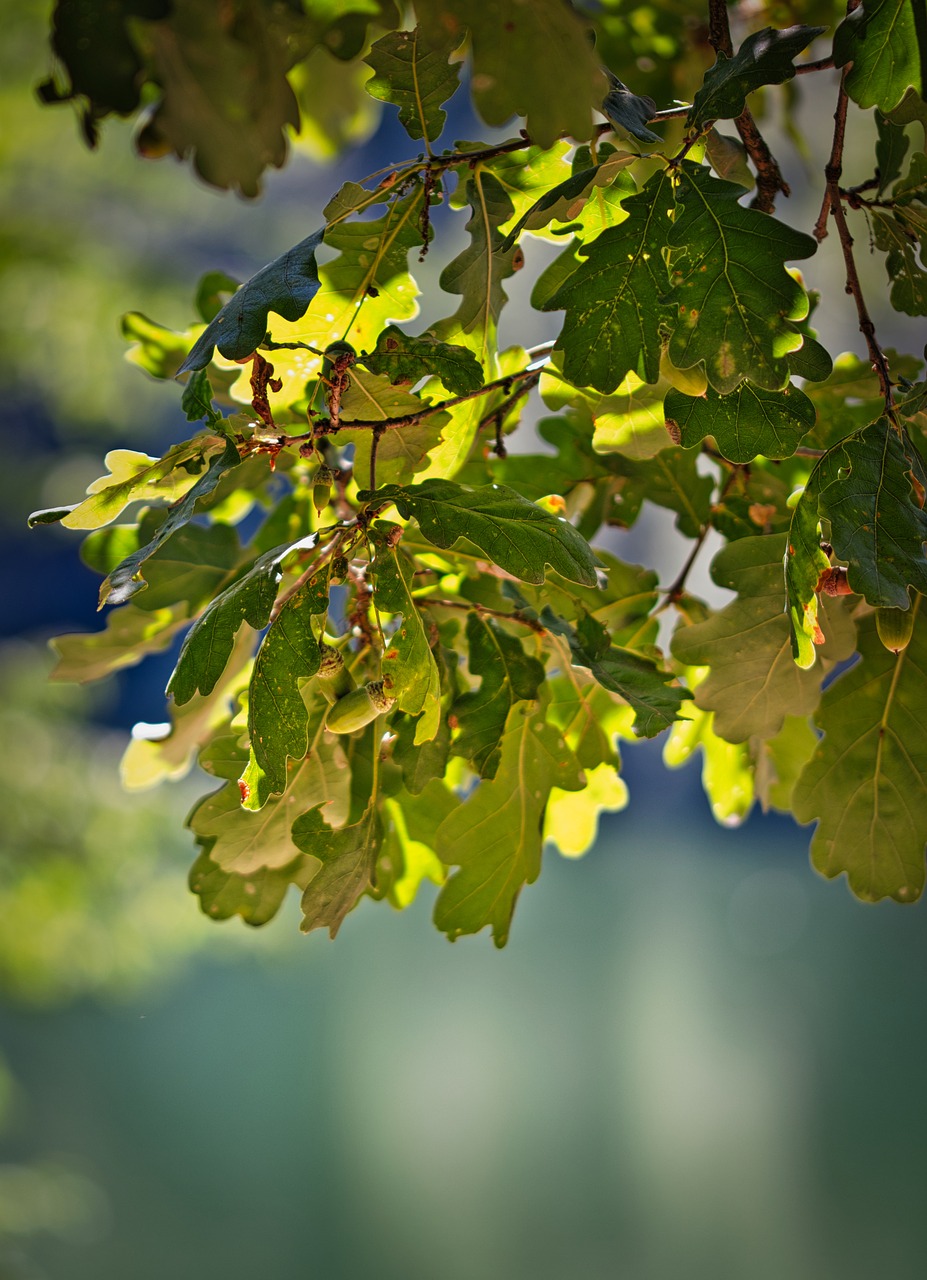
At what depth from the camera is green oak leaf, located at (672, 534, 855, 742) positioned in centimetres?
58

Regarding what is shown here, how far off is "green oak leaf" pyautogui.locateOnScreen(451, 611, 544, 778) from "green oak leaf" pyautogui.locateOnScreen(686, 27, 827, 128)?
0.25m

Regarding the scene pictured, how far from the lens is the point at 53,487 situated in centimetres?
284

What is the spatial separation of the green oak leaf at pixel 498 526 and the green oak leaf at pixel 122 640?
0.25m

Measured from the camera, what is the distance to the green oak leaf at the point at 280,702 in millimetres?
466

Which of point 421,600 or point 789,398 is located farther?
point 421,600

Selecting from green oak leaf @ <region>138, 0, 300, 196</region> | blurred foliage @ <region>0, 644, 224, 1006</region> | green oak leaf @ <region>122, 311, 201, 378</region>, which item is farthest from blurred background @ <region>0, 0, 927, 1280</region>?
green oak leaf @ <region>138, 0, 300, 196</region>

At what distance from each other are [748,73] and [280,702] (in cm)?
31

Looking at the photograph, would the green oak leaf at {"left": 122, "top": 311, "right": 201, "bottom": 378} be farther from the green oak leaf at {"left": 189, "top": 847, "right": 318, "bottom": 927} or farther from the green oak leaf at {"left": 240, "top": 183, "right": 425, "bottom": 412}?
the green oak leaf at {"left": 189, "top": 847, "right": 318, "bottom": 927}

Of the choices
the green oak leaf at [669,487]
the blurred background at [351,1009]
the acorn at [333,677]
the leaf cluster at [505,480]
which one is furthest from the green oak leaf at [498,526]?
the blurred background at [351,1009]

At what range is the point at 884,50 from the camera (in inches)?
17.5

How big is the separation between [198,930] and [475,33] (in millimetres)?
2646

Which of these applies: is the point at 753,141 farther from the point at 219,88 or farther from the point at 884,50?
the point at 219,88

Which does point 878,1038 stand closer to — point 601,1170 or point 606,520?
point 601,1170

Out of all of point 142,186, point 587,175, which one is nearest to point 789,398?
point 587,175
